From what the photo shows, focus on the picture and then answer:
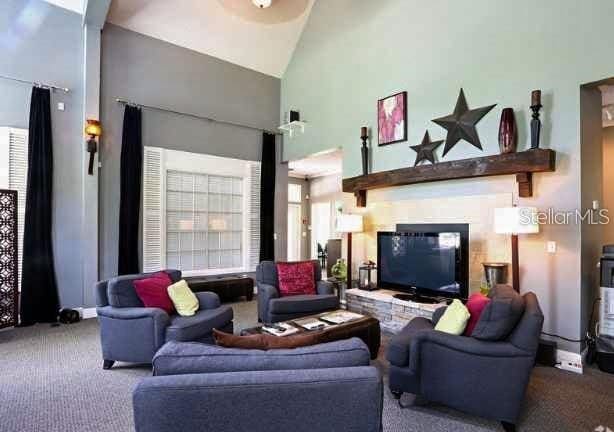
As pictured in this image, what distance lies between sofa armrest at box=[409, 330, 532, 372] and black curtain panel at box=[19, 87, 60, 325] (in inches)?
191

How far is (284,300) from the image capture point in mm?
4316

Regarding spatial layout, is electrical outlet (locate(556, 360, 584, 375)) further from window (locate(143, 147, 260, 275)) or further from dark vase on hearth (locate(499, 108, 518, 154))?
window (locate(143, 147, 260, 275))

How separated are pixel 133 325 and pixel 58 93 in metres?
3.80

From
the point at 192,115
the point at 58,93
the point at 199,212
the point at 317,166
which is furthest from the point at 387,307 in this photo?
the point at 58,93

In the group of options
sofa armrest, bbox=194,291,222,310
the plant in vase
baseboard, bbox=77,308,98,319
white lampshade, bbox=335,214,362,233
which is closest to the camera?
sofa armrest, bbox=194,291,222,310

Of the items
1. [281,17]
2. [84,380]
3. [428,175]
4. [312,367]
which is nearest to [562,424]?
[312,367]

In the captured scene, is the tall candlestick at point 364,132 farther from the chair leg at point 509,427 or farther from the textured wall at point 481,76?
the chair leg at point 509,427

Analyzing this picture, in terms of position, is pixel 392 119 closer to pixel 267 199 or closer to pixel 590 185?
pixel 590 185

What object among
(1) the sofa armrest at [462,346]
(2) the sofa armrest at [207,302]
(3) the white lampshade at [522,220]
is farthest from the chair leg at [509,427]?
(2) the sofa armrest at [207,302]

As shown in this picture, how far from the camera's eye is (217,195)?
6.38 metres

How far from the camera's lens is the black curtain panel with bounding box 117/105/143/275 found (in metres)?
5.38

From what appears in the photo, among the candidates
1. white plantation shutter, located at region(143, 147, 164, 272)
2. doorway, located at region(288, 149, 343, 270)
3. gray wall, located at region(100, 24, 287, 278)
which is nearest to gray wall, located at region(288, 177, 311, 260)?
doorway, located at region(288, 149, 343, 270)

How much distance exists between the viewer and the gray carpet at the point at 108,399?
2389 millimetres

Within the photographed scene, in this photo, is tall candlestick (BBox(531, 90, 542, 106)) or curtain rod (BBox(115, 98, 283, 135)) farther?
curtain rod (BBox(115, 98, 283, 135))
